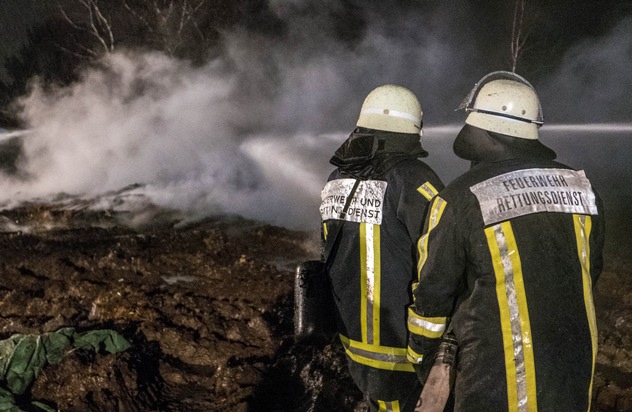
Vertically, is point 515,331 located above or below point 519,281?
below

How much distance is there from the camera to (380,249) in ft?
8.22

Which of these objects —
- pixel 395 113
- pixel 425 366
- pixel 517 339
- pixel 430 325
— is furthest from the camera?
pixel 395 113

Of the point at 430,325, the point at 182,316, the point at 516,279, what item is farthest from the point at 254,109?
the point at 516,279

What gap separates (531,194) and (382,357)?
1.12m

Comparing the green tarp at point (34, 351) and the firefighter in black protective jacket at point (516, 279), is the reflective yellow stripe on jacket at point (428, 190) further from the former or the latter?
the green tarp at point (34, 351)

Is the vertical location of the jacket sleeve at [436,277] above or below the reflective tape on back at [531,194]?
below

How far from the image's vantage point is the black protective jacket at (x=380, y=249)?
97.1 inches

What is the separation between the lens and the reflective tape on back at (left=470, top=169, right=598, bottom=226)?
1864mm

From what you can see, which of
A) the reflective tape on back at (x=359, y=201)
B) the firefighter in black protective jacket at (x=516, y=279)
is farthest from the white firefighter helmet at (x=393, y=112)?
the firefighter in black protective jacket at (x=516, y=279)

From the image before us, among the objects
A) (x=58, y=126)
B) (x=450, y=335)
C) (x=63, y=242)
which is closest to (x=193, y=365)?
(x=450, y=335)

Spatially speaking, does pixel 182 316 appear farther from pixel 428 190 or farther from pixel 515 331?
pixel 515 331

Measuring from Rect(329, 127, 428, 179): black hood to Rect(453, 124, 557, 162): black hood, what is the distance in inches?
18.2

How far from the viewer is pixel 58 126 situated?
40.2 ft

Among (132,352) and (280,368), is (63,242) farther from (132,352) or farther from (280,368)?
(280,368)
